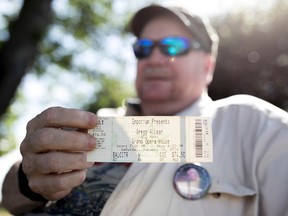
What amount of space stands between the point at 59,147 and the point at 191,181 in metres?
0.70

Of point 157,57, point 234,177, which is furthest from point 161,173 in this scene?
point 157,57

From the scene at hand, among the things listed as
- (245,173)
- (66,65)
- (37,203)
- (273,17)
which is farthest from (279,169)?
(66,65)

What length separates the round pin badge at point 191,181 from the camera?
1.90 metres

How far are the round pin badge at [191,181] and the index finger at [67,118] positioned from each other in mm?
614

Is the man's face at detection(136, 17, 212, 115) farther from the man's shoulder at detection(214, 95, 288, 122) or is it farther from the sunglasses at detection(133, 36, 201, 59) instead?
the man's shoulder at detection(214, 95, 288, 122)

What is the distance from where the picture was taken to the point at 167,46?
298 centimetres

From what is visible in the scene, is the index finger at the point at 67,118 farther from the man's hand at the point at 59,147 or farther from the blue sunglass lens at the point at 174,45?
the blue sunglass lens at the point at 174,45

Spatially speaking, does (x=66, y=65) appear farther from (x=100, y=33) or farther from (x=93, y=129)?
(x=93, y=129)

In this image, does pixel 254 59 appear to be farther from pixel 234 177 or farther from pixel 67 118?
pixel 67 118

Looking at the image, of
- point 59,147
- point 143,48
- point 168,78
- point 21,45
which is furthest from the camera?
point 21,45

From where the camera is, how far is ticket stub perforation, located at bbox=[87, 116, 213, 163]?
61.4 inches

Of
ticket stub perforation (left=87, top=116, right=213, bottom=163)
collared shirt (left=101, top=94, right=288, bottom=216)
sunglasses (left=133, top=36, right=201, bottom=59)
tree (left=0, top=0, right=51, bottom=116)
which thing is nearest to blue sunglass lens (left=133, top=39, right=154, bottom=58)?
sunglasses (left=133, top=36, right=201, bottom=59)

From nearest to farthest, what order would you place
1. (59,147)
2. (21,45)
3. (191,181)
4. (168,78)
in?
(59,147), (191,181), (168,78), (21,45)

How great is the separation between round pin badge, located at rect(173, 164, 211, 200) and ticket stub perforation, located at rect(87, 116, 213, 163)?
15.0 inches
